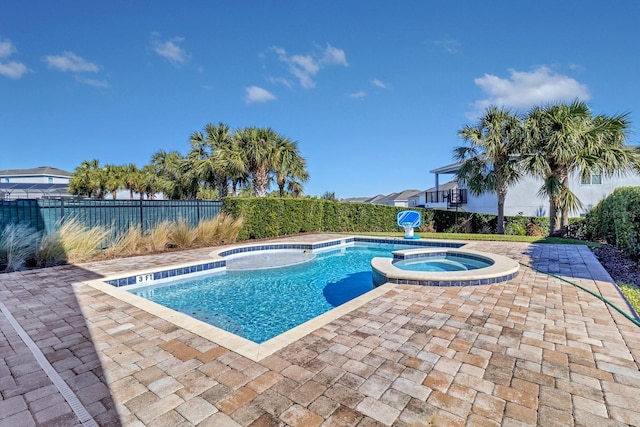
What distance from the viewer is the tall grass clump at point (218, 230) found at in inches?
442

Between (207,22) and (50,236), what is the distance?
9262 millimetres

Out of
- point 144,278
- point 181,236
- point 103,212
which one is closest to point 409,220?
point 181,236

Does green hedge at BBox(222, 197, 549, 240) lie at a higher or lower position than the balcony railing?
lower

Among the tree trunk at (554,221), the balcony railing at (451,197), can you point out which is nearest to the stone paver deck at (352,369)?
the tree trunk at (554,221)

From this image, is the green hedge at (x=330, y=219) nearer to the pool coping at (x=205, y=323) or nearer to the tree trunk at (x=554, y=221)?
the pool coping at (x=205, y=323)

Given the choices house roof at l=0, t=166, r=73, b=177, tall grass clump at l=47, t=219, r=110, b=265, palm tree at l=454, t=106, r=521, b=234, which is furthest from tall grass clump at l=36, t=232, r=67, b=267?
house roof at l=0, t=166, r=73, b=177

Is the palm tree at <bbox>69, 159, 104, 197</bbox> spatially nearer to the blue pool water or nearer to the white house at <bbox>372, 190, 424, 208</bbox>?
the blue pool water

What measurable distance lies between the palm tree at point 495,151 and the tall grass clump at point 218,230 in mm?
12415

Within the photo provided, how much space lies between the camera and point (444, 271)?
6840 mm

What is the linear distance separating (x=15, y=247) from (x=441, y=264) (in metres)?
11.0

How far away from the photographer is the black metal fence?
846 cm

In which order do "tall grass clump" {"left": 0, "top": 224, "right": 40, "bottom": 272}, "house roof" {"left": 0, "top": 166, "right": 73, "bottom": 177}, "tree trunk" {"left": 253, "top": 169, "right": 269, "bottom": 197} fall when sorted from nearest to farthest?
"tall grass clump" {"left": 0, "top": 224, "right": 40, "bottom": 272}
"tree trunk" {"left": 253, "top": 169, "right": 269, "bottom": 197}
"house roof" {"left": 0, "top": 166, "right": 73, "bottom": 177}

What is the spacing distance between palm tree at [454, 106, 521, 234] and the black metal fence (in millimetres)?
13181

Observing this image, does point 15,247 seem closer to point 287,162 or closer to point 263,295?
point 263,295
